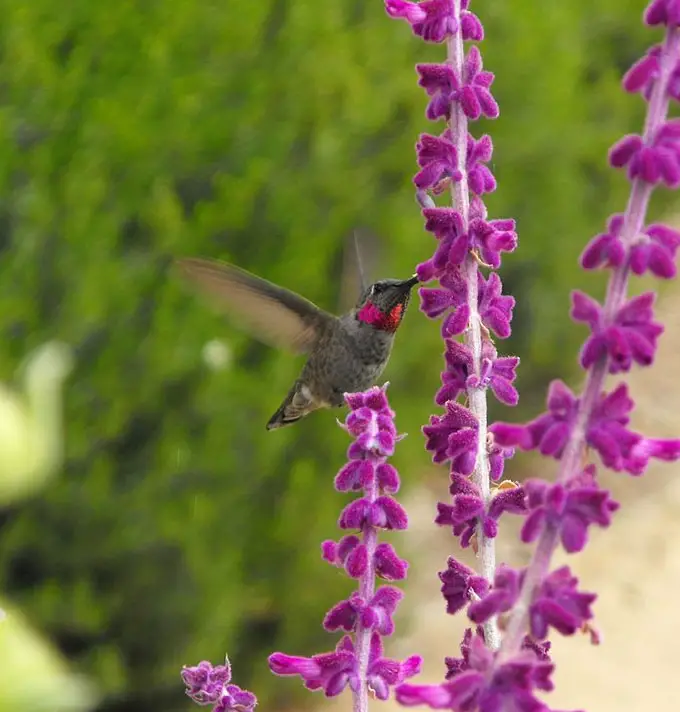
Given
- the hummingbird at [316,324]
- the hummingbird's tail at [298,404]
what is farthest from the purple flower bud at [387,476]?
the hummingbird's tail at [298,404]

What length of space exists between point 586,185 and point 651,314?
648cm

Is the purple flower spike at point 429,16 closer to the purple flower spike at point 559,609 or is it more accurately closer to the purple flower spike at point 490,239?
the purple flower spike at point 490,239

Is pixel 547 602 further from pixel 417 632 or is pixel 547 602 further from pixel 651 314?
pixel 417 632

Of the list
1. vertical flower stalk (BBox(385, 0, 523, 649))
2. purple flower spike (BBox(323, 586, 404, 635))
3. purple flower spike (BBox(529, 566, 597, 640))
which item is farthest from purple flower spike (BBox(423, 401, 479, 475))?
purple flower spike (BBox(529, 566, 597, 640))

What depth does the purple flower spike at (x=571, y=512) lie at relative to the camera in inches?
21.0

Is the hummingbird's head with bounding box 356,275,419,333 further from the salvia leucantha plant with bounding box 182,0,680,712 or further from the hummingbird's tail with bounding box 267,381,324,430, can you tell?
the salvia leucantha plant with bounding box 182,0,680,712

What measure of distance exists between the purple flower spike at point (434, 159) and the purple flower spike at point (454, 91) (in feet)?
0.06

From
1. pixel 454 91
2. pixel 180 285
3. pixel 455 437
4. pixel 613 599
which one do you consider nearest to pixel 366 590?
pixel 455 437

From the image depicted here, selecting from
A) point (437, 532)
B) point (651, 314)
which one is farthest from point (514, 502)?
point (437, 532)

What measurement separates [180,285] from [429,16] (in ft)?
9.62

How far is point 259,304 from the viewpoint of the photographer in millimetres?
1797

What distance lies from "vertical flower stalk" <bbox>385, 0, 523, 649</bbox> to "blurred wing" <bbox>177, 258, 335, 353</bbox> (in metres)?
0.88

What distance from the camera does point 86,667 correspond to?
376cm

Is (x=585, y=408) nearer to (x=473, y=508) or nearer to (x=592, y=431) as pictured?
(x=592, y=431)
